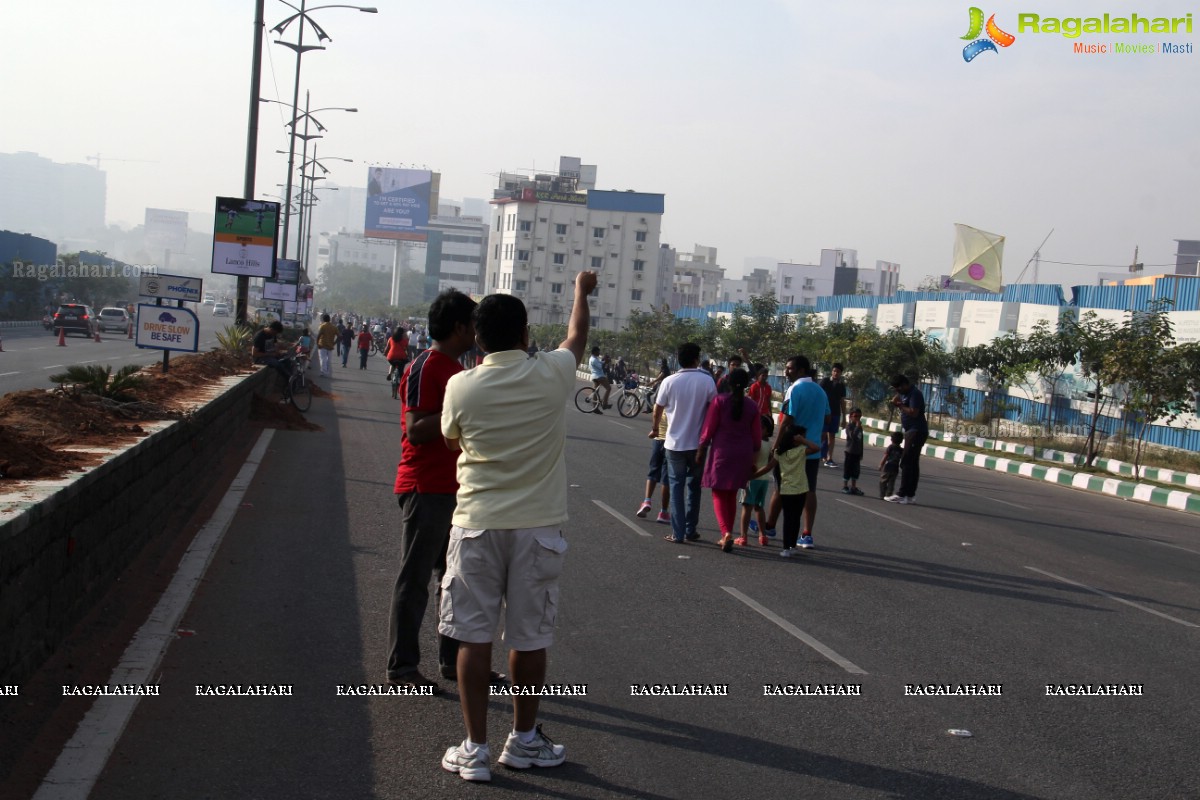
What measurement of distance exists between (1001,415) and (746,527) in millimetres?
24809

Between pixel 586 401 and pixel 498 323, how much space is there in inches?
1039

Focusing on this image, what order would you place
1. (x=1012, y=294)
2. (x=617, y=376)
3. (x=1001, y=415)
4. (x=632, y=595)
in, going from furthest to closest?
(x=617, y=376) < (x=1012, y=294) < (x=1001, y=415) < (x=632, y=595)

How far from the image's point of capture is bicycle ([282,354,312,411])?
22.0 metres

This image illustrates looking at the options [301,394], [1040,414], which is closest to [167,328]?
[301,394]

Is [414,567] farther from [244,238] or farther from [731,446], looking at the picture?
[244,238]

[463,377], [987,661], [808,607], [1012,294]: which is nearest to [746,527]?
[808,607]

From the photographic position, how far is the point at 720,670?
636cm

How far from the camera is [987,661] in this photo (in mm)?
6984

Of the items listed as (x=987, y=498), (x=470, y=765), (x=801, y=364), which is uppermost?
(x=801, y=364)

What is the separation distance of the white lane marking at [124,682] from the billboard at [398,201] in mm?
114346

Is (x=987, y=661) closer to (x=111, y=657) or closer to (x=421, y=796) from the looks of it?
(x=421, y=796)

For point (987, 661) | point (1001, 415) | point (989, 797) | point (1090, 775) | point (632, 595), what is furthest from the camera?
point (1001, 415)

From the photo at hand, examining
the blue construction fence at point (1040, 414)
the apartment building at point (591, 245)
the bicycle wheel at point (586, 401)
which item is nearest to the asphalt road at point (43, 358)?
the bicycle wheel at point (586, 401)

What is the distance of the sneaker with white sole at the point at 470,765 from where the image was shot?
454cm
